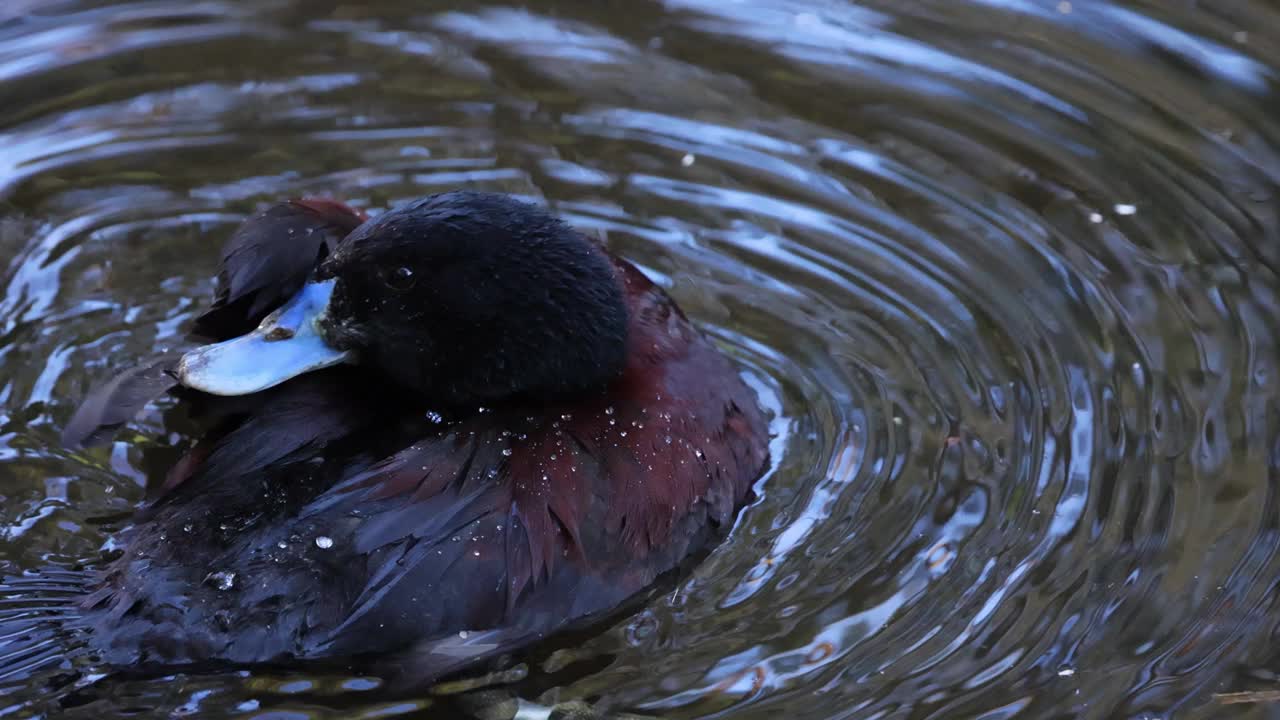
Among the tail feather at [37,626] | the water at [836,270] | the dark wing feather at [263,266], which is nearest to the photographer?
the tail feather at [37,626]

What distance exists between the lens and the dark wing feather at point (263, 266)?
3930 millimetres

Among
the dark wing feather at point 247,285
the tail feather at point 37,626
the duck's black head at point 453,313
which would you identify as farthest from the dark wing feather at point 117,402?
the tail feather at point 37,626

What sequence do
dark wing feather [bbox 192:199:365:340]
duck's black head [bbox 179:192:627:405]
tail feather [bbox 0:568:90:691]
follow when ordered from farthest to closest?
1. dark wing feather [bbox 192:199:365:340]
2. duck's black head [bbox 179:192:627:405]
3. tail feather [bbox 0:568:90:691]

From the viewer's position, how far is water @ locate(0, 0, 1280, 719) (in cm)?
360

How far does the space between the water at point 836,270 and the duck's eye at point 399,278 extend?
87 cm

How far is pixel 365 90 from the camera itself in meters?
5.76

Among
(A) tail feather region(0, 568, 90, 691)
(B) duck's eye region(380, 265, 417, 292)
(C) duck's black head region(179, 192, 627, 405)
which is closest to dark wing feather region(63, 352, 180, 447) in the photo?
(C) duck's black head region(179, 192, 627, 405)

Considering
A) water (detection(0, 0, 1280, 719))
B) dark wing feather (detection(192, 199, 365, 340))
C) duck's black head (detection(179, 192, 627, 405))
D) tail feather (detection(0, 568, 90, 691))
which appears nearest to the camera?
tail feather (detection(0, 568, 90, 691))

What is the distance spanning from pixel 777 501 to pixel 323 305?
1.20m

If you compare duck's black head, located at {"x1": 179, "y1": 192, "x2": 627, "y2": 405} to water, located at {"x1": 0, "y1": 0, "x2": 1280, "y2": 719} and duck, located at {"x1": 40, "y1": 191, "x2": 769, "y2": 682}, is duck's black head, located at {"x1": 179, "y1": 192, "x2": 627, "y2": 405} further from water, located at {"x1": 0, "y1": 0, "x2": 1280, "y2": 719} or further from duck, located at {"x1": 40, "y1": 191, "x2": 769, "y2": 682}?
water, located at {"x1": 0, "y1": 0, "x2": 1280, "y2": 719}

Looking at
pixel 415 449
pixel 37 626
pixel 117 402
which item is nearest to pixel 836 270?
pixel 415 449

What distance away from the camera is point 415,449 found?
361cm

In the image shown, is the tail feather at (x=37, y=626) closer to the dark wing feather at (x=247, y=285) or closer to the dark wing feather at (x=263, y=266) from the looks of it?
the dark wing feather at (x=247, y=285)

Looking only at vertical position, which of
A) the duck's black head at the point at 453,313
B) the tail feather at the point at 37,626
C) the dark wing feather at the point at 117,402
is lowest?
the tail feather at the point at 37,626
